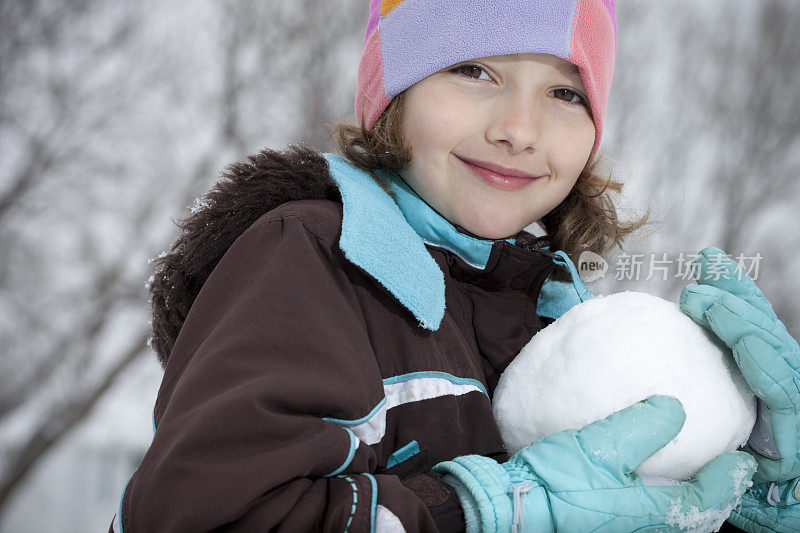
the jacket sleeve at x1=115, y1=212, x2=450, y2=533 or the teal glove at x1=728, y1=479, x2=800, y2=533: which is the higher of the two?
the jacket sleeve at x1=115, y1=212, x2=450, y2=533

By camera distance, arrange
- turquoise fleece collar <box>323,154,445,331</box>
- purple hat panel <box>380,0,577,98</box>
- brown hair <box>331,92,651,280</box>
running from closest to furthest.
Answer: turquoise fleece collar <box>323,154,445,331</box> → purple hat panel <box>380,0,577,98</box> → brown hair <box>331,92,651,280</box>

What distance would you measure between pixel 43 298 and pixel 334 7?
298 centimetres

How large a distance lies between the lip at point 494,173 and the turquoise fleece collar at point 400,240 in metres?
0.11

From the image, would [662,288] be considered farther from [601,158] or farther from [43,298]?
[43,298]

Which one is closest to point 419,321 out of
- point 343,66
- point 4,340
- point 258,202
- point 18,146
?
point 258,202

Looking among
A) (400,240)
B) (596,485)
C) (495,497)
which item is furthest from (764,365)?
(400,240)

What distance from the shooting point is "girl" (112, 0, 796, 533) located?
705 mm

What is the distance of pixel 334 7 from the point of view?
197 inches

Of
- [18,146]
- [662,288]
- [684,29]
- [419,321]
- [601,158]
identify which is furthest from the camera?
[684,29]

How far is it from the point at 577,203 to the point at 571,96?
0.37 metres

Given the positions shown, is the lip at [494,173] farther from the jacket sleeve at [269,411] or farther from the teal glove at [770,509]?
the teal glove at [770,509]

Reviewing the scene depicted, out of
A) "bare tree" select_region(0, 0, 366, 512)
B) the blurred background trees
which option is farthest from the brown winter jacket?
"bare tree" select_region(0, 0, 366, 512)

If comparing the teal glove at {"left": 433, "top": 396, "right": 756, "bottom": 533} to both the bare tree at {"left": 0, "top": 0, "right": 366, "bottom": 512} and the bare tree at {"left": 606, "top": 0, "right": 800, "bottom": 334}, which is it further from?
the bare tree at {"left": 606, "top": 0, "right": 800, "bottom": 334}

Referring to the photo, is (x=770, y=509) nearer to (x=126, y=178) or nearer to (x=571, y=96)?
(x=571, y=96)
